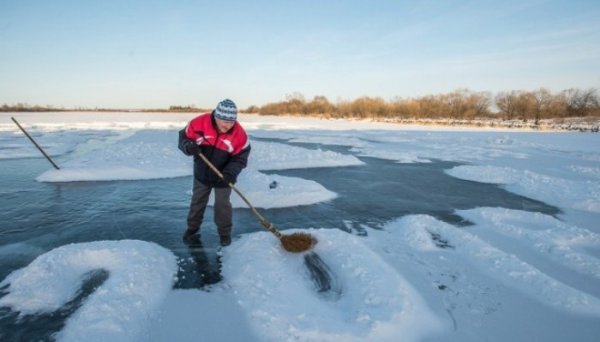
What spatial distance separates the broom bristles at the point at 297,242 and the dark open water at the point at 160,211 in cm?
72

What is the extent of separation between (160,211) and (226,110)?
251 cm

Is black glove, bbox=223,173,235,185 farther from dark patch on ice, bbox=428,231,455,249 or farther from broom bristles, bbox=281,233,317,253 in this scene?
dark patch on ice, bbox=428,231,455,249

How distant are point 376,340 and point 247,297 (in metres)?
1.07

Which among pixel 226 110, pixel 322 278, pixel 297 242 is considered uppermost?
pixel 226 110

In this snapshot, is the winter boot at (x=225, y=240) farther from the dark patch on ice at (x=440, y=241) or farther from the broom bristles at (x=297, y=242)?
the dark patch on ice at (x=440, y=241)

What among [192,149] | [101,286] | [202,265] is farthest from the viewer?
[192,149]

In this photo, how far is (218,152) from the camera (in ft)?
12.6

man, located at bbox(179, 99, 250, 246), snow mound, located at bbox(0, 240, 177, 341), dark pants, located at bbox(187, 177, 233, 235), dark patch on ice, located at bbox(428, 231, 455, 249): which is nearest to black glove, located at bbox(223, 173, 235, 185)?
man, located at bbox(179, 99, 250, 246)

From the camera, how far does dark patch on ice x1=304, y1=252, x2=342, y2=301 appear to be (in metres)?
3.05

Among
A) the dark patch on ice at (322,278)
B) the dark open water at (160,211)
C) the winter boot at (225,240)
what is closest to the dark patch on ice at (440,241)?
the dark open water at (160,211)

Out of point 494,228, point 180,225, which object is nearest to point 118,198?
point 180,225

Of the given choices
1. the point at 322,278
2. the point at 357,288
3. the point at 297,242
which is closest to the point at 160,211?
the point at 297,242

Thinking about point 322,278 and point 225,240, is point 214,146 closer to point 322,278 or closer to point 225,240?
point 225,240

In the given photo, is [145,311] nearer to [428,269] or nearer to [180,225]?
[180,225]
